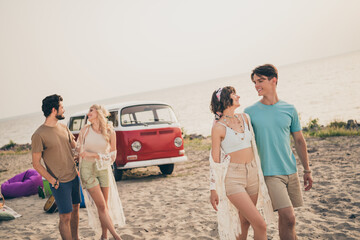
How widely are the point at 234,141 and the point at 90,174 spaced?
219 cm

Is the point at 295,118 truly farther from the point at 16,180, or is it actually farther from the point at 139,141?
the point at 16,180

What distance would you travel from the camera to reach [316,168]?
328 inches

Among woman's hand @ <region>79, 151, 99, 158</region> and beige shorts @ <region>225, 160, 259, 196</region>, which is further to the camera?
woman's hand @ <region>79, 151, 99, 158</region>

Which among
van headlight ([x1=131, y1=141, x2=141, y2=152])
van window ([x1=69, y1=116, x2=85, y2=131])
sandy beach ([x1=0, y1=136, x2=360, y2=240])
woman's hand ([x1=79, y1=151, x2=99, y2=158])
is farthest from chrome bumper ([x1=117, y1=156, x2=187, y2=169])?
woman's hand ([x1=79, y1=151, x2=99, y2=158])

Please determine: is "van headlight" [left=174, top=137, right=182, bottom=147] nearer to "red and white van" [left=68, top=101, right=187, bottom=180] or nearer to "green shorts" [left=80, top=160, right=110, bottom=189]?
"red and white van" [left=68, top=101, right=187, bottom=180]

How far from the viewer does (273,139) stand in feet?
10.9

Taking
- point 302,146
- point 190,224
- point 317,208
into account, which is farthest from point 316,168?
point 302,146

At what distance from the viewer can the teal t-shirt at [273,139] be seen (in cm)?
331

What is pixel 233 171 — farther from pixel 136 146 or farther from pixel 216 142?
pixel 136 146

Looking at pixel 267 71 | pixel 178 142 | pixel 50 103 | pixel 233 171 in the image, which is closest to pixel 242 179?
pixel 233 171

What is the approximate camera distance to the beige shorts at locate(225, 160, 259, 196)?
315cm

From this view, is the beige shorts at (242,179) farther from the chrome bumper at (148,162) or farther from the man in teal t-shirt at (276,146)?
the chrome bumper at (148,162)

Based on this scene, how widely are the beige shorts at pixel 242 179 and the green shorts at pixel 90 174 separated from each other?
2.04 metres

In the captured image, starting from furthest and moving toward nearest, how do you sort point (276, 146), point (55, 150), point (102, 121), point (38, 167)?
point (102, 121) → point (55, 150) → point (38, 167) → point (276, 146)
